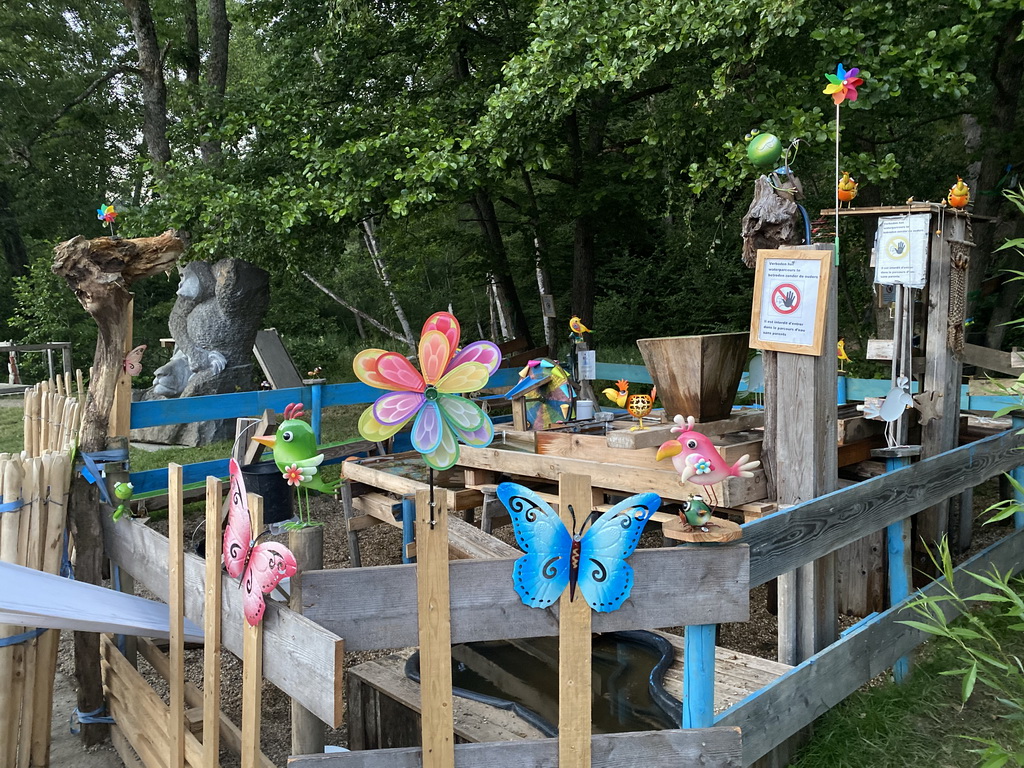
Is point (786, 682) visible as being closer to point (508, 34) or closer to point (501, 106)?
point (501, 106)

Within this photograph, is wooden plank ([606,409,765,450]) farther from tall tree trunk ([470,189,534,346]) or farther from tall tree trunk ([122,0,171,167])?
tall tree trunk ([122,0,171,167])

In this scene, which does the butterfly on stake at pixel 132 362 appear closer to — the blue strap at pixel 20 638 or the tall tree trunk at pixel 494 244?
the blue strap at pixel 20 638

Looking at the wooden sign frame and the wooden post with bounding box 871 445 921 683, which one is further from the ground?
the wooden sign frame

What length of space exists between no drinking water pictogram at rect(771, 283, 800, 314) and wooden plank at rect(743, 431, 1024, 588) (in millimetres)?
692

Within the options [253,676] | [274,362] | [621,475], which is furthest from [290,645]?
[274,362]

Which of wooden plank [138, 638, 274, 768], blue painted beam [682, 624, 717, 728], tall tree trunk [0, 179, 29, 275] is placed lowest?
wooden plank [138, 638, 274, 768]

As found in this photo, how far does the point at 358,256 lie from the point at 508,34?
1157 cm

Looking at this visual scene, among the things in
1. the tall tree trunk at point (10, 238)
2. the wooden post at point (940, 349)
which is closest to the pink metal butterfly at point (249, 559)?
the wooden post at point (940, 349)

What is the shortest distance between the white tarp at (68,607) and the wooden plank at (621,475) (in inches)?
59.4

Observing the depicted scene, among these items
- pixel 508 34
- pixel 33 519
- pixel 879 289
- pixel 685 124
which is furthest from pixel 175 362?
pixel 879 289

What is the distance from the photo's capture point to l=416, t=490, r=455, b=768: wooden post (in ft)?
6.09

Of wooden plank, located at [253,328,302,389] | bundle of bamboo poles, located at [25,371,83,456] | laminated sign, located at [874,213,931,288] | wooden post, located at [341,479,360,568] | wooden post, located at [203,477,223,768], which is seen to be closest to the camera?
wooden post, located at [203,477,223,768]

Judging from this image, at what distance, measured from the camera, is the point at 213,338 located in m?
10.2

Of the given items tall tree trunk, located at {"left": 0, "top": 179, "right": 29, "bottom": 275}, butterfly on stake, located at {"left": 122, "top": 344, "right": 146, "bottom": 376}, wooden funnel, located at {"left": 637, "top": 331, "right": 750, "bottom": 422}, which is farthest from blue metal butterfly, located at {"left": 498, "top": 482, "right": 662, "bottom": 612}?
tall tree trunk, located at {"left": 0, "top": 179, "right": 29, "bottom": 275}
